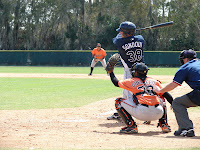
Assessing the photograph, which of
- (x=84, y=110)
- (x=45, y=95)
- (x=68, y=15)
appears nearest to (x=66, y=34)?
(x=68, y=15)

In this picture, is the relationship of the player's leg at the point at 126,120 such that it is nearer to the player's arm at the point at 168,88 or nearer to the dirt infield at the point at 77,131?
the dirt infield at the point at 77,131

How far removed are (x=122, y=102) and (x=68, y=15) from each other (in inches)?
1671

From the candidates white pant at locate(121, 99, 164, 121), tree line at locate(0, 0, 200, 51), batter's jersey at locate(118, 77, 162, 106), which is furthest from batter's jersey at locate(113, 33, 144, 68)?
tree line at locate(0, 0, 200, 51)

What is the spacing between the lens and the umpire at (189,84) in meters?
5.63

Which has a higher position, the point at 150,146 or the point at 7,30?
the point at 7,30

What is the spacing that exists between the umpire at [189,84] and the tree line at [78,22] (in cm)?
3794

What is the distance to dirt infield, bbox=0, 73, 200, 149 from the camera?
4.89 metres

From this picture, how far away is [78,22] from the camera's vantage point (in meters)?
46.5

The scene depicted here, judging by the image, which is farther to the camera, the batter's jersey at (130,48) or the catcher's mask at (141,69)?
the batter's jersey at (130,48)

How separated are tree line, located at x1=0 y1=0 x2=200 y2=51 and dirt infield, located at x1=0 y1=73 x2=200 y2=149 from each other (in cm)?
3622

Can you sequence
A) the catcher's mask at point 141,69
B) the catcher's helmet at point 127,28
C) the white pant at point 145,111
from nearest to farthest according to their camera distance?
the white pant at point 145,111
the catcher's mask at point 141,69
the catcher's helmet at point 127,28

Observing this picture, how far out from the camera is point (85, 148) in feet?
15.1

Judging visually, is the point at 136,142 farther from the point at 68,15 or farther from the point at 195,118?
the point at 68,15

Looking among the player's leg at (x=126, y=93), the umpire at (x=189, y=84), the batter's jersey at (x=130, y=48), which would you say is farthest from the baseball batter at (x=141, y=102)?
the batter's jersey at (x=130, y=48)
